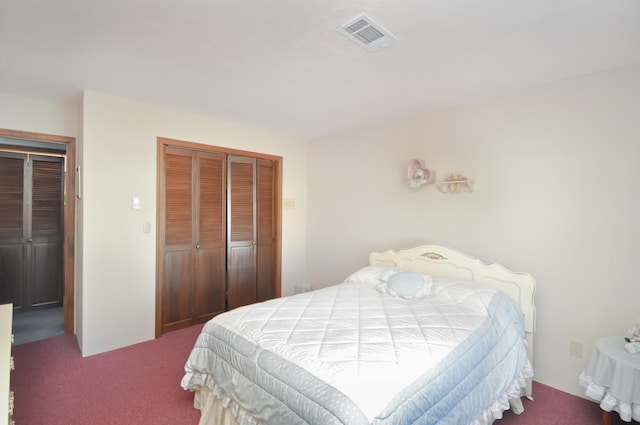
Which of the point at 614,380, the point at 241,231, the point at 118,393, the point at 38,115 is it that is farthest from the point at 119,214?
the point at 614,380

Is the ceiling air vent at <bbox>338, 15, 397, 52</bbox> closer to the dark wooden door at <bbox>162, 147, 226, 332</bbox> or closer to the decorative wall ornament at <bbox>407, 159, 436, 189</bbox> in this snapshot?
the decorative wall ornament at <bbox>407, 159, 436, 189</bbox>

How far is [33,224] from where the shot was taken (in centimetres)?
411

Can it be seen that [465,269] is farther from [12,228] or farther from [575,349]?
[12,228]

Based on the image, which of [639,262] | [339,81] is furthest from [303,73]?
[639,262]

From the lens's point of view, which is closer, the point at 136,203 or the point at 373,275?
the point at 373,275

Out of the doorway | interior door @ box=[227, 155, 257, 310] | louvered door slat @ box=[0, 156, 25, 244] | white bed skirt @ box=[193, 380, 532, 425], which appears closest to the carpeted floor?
the doorway

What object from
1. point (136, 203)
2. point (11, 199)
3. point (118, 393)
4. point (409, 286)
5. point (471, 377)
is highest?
point (11, 199)

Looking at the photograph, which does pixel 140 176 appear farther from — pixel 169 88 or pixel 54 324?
pixel 54 324

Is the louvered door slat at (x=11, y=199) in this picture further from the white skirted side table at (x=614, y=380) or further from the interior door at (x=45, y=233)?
the white skirted side table at (x=614, y=380)

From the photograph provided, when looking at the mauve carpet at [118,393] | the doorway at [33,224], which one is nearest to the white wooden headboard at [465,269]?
the mauve carpet at [118,393]

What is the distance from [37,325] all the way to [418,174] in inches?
178

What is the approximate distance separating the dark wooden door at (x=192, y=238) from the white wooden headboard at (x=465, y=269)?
5.89 feet

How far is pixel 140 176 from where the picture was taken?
310 centimetres

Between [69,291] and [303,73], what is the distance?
3209 mm
